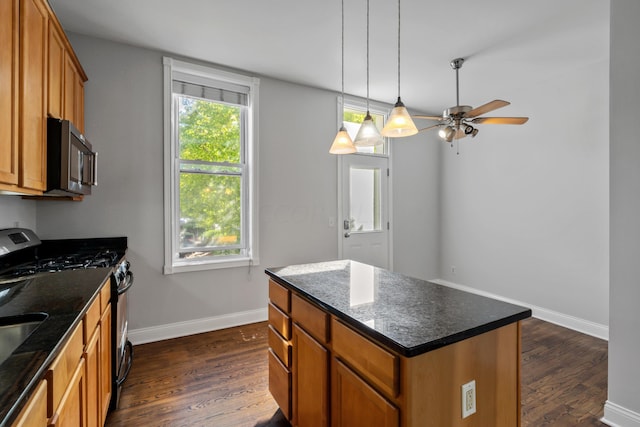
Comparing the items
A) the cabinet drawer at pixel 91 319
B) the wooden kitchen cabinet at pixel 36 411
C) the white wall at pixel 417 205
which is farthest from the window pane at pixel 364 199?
the wooden kitchen cabinet at pixel 36 411

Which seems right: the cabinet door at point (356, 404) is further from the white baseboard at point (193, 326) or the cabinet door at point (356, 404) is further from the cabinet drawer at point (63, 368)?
the white baseboard at point (193, 326)

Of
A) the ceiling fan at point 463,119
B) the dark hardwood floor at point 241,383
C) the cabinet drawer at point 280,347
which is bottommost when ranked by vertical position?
the dark hardwood floor at point 241,383

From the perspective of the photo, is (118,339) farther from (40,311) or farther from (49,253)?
(49,253)

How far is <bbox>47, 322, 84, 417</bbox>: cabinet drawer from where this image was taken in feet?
3.25

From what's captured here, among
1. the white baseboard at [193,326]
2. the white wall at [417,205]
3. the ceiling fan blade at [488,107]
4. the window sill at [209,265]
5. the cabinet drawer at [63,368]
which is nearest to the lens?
the cabinet drawer at [63,368]

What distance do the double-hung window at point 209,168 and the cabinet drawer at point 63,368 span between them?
1.95 meters

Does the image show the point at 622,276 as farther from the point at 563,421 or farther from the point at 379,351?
the point at 379,351

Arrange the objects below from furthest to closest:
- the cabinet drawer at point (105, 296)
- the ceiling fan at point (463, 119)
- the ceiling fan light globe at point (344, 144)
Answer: the ceiling fan at point (463, 119)
the ceiling fan light globe at point (344, 144)
the cabinet drawer at point (105, 296)

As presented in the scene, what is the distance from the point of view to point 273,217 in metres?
3.73

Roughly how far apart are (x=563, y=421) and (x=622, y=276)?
973 millimetres

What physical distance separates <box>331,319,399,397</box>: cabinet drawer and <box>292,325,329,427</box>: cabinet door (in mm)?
152

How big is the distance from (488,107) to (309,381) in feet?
7.70

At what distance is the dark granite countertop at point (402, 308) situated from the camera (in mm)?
1110

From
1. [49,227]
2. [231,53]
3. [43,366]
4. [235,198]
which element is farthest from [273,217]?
[43,366]
